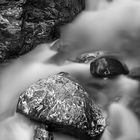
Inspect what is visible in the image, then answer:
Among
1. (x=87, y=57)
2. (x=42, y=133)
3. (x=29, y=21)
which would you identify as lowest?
(x=42, y=133)

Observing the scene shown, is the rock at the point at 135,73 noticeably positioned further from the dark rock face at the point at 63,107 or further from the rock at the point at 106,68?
the dark rock face at the point at 63,107

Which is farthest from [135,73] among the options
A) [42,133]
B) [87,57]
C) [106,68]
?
[42,133]

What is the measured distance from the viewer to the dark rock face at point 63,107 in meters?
4.58

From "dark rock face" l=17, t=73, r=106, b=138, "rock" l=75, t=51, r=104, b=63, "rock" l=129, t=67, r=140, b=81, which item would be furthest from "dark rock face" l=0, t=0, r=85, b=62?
"rock" l=129, t=67, r=140, b=81

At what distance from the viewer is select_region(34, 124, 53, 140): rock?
4.52 metres

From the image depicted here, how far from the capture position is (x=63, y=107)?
4.67 m

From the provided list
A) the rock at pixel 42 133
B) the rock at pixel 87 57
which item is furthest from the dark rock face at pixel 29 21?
the rock at pixel 42 133

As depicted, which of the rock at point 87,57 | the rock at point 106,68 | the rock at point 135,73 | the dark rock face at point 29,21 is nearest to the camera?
the rock at point 106,68

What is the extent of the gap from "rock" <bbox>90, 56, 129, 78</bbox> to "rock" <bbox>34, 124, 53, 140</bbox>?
132 cm

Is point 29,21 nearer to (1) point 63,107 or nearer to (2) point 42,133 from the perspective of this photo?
(1) point 63,107

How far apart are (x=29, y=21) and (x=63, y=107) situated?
2.29 metres

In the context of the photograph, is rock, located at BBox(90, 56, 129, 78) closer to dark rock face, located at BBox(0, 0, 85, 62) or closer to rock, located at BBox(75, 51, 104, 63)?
rock, located at BBox(75, 51, 104, 63)

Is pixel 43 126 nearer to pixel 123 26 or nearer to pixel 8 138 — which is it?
pixel 8 138

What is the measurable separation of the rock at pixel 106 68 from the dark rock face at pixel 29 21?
1434 mm
